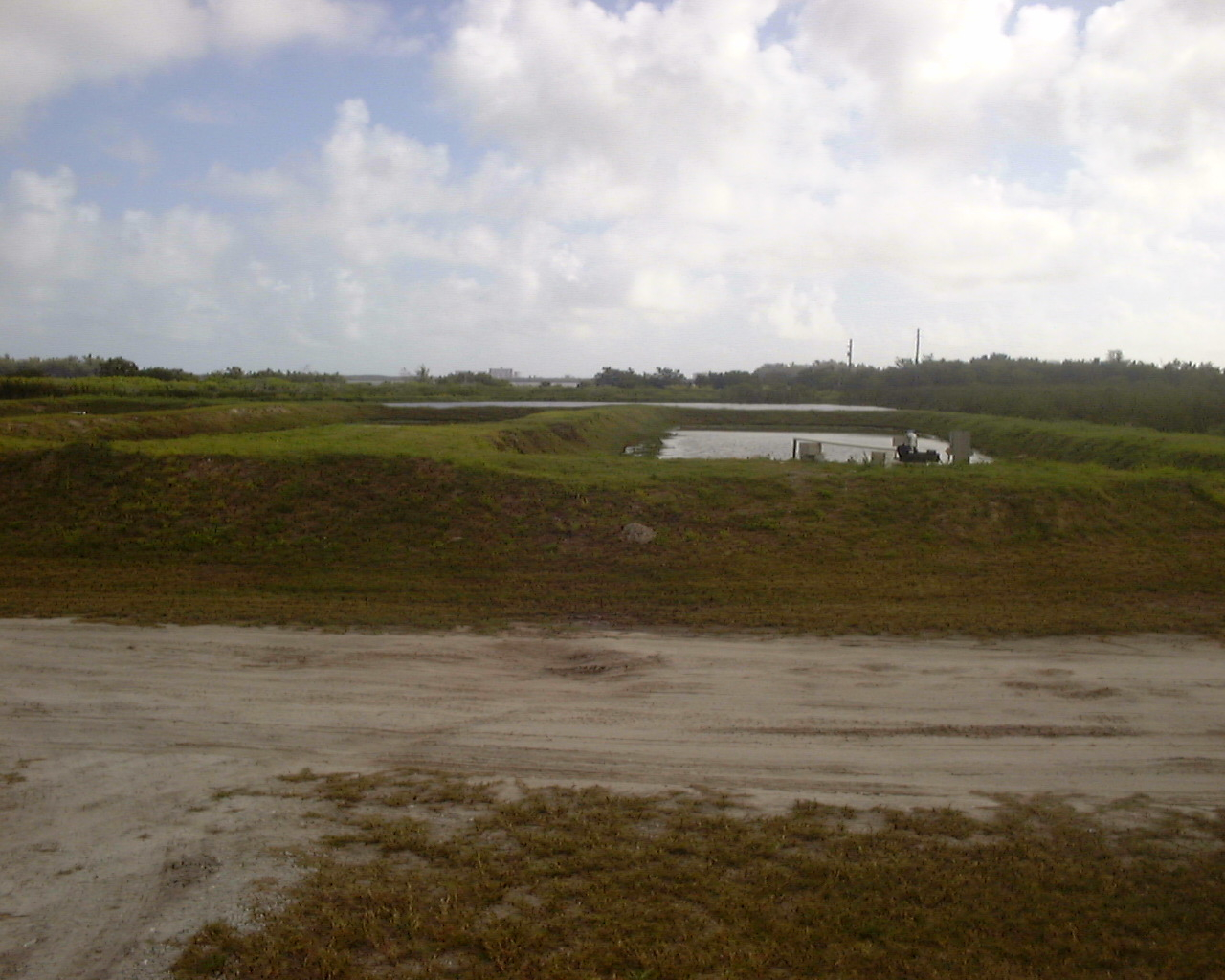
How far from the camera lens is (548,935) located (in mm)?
4762

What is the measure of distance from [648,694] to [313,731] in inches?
124

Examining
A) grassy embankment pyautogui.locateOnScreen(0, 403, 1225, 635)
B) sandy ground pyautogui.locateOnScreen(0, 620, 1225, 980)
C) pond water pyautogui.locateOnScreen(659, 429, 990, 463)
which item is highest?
pond water pyautogui.locateOnScreen(659, 429, 990, 463)

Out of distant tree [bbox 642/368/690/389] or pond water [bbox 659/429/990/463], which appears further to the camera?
distant tree [bbox 642/368/690/389]

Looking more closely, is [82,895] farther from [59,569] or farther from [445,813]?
[59,569]

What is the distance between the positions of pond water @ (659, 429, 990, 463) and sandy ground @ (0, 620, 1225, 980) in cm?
2143

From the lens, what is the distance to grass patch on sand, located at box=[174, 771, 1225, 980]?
457cm

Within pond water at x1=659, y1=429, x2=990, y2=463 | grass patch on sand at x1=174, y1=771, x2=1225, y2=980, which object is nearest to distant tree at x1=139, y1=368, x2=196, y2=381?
→ pond water at x1=659, y1=429, x2=990, y2=463

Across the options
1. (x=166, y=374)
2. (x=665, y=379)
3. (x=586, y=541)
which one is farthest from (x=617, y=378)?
(x=586, y=541)

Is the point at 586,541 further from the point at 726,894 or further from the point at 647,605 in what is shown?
the point at 726,894

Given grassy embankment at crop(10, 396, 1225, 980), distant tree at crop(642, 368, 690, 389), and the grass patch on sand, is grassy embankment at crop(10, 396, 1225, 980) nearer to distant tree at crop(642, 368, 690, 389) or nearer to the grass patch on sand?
the grass patch on sand

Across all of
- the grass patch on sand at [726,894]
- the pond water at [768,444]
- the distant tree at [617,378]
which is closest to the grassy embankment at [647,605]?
the grass patch on sand at [726,894]

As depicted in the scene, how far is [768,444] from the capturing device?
41938 millimetres

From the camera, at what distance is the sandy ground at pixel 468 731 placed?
547cm

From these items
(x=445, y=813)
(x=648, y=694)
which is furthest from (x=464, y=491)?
(x=445, y=813)
